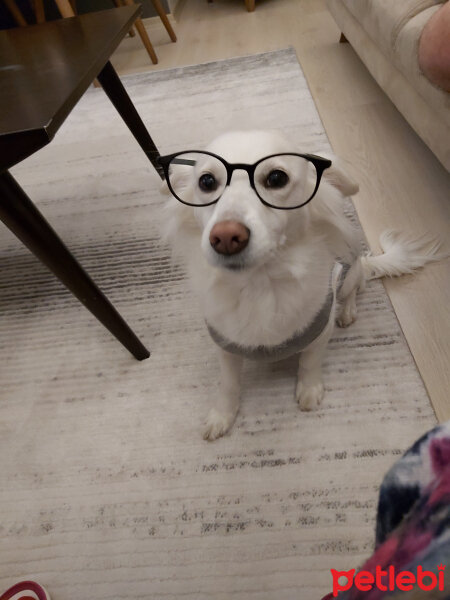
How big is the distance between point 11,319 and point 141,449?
2.46ft

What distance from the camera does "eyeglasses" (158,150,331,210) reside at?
2.17 ft

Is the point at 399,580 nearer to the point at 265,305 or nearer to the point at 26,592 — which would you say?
the point at 265,305

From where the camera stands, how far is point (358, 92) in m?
2.07

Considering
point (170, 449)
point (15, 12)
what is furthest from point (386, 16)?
point (15, 12)

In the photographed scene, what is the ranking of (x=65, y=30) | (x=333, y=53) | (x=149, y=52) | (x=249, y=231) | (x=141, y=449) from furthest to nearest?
1. (x=149, y=52)
2. (x=333, y=53)
3. (x=65, y=30)
4. (x=141, y=449)
5. (x=249, y=231)

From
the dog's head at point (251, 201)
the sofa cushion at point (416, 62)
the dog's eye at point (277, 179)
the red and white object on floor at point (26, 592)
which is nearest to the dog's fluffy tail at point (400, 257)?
the sofa cushion at point (416, 62)

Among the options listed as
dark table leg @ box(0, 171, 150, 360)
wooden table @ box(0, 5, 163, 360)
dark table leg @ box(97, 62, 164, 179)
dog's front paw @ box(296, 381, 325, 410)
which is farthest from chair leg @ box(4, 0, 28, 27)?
dog's front paw @ box(296, 381, 325, 410)

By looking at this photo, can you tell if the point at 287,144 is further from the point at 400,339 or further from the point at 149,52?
the point at 149,52

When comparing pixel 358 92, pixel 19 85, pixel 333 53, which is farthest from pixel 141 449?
pixel 333 53

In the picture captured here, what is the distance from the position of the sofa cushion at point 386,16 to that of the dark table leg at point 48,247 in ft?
4.75

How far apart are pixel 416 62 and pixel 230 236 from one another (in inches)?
44.3

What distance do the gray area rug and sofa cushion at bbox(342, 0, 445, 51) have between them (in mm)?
762

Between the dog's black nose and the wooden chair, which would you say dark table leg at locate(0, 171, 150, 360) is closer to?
the dog's black nose

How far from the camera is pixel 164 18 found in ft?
9.78
